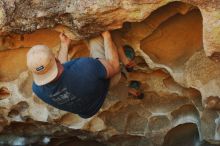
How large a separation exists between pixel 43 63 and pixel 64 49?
0.35m

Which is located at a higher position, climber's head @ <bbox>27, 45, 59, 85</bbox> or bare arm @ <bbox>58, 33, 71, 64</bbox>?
climber's head @ <bbox>27, 45, 59, 85</bbox>

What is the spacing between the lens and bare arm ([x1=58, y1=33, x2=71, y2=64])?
229 centimetres

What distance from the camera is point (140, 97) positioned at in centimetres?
271

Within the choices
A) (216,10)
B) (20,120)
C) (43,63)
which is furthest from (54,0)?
(20,120)

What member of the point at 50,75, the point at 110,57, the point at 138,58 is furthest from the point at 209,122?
the point at 50,75

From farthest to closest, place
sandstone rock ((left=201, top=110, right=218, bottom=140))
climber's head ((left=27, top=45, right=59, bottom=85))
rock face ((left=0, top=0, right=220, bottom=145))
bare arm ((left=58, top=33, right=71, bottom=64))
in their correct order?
sandstone rock ((left=201, top=110, right=218, bottom=140)) → bare arm ((left=58, top=33, right=71, bottom=64)) → rock face ((left=0, top=0, right=220, bottom=145)) → climber's head ((left=27, top=45, right=59, bottom=85))

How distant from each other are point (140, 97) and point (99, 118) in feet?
0.83

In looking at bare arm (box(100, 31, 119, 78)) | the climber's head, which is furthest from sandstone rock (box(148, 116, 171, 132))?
the climber's head

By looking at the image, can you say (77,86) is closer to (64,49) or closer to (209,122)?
(64,49)

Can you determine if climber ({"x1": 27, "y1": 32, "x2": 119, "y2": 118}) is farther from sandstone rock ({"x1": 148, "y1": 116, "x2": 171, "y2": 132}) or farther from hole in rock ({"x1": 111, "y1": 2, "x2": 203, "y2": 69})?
sandstone rock ({"x1": 148, "y1": 116, "x2": 171, "y2": 132})

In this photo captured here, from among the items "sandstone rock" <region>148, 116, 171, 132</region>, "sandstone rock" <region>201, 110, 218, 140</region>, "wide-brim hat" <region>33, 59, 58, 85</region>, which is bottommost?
"sandstone rock" <region>148, 116, 171, 132</region>

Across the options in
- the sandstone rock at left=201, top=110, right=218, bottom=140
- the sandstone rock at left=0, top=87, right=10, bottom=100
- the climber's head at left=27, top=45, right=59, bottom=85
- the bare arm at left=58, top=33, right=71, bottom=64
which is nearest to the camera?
the climber's head at left=27, top=45, right=59, bottom=85

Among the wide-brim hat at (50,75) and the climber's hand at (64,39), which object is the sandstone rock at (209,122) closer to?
the climber's hand at (64,39)

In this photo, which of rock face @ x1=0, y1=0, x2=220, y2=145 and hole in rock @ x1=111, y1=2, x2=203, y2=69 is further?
hole in rock @ x1=111, y1=2, x2=203, y2=69
